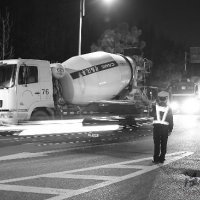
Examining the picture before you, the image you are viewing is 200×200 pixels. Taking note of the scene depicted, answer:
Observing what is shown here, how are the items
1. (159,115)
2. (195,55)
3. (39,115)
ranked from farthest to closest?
(195,55)
(39,115)
(159,115)

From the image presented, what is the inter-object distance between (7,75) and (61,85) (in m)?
2.01

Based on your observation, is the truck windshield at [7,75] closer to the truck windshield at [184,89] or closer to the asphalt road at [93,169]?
the asphalt road at [93,169]

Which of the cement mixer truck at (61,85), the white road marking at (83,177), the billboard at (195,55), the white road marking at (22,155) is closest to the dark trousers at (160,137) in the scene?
the white road marking at (83,177)

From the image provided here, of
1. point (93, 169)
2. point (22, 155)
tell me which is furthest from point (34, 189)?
point (22, 155)

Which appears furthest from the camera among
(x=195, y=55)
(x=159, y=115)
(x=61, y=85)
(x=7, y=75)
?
(x=195, y=55)

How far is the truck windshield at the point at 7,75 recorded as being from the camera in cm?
1364

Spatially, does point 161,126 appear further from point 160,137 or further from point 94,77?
point 94,77

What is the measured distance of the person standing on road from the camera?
10.3m

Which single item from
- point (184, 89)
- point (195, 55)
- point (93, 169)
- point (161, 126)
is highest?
point (195, 55)

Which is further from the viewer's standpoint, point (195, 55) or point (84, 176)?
Answer: point (195, 55)

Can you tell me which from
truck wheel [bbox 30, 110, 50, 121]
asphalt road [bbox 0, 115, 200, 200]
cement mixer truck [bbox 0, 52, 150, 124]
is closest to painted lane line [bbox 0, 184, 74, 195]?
asphalt road [bbox 0, 115, 200, 200]

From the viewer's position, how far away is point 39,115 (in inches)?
563

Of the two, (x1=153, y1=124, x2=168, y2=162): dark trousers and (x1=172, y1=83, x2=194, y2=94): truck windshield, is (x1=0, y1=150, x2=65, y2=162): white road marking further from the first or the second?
(x1=172, y1=83, x2=194, y2=94): truck windshield

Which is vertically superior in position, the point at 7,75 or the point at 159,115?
the point at 7,75
